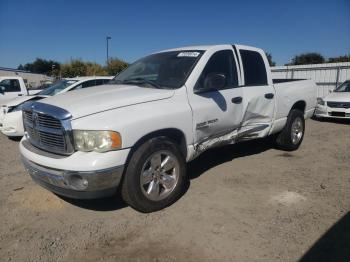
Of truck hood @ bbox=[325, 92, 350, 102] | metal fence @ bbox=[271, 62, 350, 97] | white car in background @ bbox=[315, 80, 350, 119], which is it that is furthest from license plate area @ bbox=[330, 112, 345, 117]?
metal fence @ bbox=[271, 62, 350, 97]

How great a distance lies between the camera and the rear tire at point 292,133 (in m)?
6.57

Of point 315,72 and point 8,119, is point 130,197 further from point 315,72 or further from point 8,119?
point 315,72

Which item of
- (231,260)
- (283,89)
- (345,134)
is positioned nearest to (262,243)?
(231,260)

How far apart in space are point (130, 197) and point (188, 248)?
894 mm

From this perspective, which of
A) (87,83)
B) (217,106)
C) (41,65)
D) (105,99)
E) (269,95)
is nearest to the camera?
(105,99)

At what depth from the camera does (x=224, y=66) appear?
513 cm

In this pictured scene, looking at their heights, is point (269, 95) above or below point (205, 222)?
above

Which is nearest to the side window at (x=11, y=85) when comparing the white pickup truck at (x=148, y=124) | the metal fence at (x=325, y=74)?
the white pickup truck at (x=148, y=124)

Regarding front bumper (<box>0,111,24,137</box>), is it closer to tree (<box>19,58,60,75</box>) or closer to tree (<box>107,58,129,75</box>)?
tree (<box>107,58,129,75</box>)

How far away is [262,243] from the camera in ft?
11.0

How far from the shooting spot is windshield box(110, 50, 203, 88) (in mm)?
4584

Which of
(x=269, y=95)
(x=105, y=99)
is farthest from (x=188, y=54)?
(x=269, y=95)

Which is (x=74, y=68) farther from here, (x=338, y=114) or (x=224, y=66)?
(x=224, y=66)

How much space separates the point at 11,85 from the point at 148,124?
10984mm
